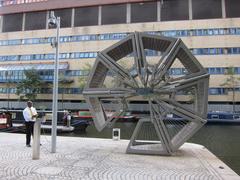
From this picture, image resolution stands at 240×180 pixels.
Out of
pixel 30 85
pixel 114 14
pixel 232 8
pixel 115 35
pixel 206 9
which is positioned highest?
pixel 114 14

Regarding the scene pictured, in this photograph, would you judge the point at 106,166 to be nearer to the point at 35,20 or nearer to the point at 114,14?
the point at 114,14

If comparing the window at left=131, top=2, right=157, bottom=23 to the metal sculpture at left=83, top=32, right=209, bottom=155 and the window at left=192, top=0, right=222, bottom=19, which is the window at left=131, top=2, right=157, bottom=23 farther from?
the metal sculpture at left=83, top=32, right=209, bottom=155

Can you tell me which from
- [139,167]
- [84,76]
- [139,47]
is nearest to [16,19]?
[84,76]

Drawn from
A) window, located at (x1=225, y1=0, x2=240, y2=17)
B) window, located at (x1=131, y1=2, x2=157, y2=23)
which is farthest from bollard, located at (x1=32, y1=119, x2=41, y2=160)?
window, located at (x1=225, y1=0, x2=240, y2=17)

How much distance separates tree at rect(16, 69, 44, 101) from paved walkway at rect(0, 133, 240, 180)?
1797 inches

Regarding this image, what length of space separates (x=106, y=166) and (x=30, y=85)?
49838mm

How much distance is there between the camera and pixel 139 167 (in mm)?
8484

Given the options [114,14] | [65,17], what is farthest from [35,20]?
[114,14]

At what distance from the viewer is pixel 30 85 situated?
5456cm

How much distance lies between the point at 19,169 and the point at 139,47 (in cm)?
729

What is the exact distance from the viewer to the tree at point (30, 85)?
178ft

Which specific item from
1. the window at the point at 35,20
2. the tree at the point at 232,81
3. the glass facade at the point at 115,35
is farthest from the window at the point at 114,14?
the tree at the point at 232,81

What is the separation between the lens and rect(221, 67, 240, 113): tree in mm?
45609

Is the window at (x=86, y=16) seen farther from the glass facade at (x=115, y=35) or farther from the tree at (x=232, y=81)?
the tree at (x=232, y=81)
